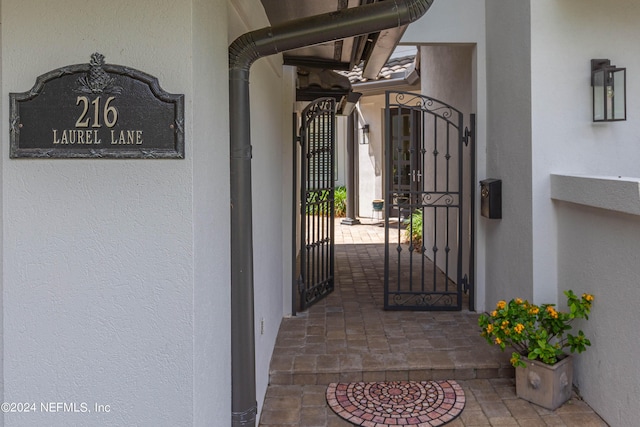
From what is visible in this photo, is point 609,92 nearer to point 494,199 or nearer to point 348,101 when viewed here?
point 494,199

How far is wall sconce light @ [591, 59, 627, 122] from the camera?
3582 millimetres

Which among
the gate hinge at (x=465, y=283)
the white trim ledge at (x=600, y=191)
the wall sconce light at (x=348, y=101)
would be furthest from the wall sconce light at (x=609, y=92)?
the wall sconce light at (x=348, y=101)

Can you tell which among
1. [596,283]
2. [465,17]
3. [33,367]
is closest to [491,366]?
[596,283]

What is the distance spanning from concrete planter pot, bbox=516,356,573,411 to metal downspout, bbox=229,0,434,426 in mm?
2010

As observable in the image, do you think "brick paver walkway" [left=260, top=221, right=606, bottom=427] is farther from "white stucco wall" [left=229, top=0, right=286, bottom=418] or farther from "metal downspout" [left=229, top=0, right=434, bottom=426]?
"metal downspout" [left=229, top=0, right=434, bottom=426]

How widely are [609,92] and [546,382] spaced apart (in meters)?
2.23

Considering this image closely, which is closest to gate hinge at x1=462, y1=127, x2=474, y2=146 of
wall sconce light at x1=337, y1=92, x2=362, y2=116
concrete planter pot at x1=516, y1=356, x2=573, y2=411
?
wall sconce light at x1=337, y1=92, x2=362, y2=116

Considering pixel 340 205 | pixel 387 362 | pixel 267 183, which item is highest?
pixel 267 183

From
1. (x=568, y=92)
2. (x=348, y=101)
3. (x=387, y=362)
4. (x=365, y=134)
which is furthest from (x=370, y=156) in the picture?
(x=387, y=362)

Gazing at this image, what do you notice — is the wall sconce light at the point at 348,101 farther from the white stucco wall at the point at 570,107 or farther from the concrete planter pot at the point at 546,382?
the concrete planter pot at the point at 546,382

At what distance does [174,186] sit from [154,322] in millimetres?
515

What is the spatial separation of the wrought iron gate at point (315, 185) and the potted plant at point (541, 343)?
7.29ft

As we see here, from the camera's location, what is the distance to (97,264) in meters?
1.76

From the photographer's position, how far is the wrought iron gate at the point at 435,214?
16.6 ft
